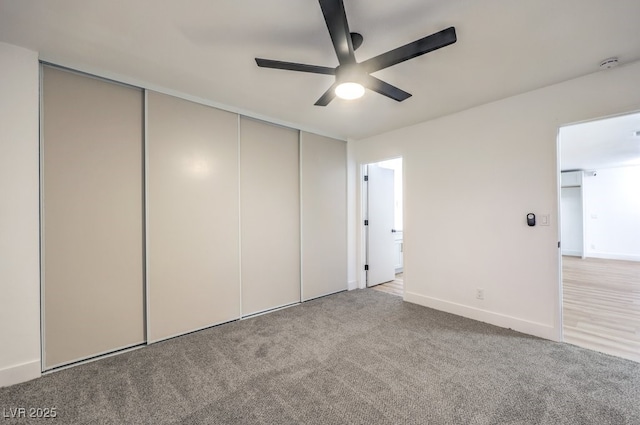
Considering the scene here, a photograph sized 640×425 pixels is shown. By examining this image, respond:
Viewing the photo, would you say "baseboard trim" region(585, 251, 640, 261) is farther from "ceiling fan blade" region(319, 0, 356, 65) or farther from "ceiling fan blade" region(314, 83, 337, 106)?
"ceiling fan blade" region(319, 0, 356, 65)

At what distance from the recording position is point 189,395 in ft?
6.12

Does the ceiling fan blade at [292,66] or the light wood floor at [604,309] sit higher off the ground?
the ceiling fan blade at [292,66]

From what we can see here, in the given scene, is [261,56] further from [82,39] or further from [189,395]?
[189,395]

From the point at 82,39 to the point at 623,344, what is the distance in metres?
5.21

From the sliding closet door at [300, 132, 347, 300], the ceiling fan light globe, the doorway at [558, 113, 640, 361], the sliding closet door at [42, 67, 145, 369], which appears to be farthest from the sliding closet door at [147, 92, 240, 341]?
the doorway at [558, 113, 640, 361]

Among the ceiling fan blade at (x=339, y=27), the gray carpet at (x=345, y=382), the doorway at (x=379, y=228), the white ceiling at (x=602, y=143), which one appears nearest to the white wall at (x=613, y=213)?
the white ceiling at (x=602, y=143)

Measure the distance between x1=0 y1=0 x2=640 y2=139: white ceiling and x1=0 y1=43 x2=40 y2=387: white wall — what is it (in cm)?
27

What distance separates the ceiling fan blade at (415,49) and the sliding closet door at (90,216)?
2249 millimetres

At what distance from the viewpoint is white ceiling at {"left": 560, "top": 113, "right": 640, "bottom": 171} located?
3754 millimetres

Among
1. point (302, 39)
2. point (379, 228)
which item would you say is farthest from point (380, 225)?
point (302, 39)

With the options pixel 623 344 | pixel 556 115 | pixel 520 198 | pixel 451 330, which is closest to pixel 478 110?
pixel 556 115

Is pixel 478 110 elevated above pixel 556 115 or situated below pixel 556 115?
above

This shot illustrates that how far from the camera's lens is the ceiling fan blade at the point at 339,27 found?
1.27 meters

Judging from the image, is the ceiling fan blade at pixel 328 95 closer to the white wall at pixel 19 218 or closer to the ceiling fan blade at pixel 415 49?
the ceiling fan blade at pixel 415 49
